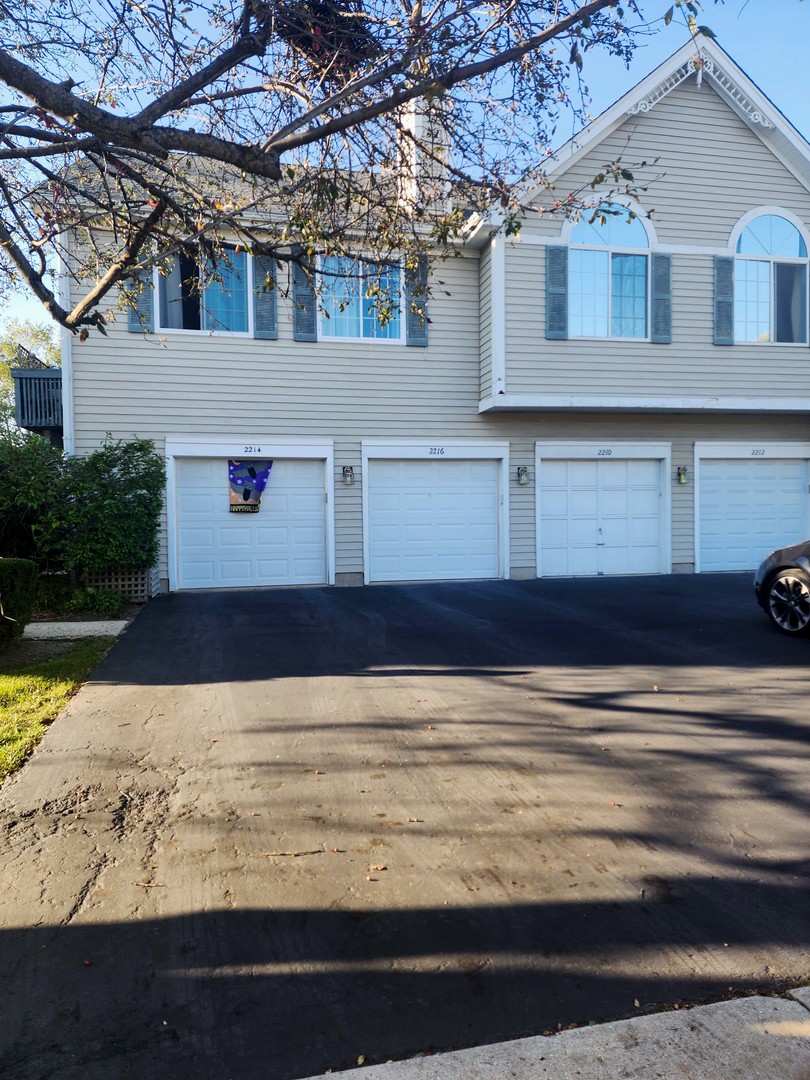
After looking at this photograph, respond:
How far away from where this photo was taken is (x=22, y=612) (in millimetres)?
8461

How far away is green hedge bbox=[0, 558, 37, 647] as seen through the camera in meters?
8.16

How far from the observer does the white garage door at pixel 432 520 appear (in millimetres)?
14000

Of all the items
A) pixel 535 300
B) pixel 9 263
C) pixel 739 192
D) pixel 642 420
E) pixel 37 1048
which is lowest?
pixel 37 1048

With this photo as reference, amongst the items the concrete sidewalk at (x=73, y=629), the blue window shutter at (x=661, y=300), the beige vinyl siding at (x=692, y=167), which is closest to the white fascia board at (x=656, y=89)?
the beige vinyl siding at (x=692, y=167)

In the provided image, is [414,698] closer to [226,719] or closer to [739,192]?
[226,719]

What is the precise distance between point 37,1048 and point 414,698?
415cm

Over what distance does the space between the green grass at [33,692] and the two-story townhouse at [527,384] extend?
4.97 meters

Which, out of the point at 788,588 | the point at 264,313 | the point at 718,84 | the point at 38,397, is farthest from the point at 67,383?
the point at 718,84

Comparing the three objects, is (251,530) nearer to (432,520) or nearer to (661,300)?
(432,520)

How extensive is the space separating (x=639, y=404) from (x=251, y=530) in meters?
7.12

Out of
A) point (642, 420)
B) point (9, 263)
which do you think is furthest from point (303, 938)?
point (642, 420)

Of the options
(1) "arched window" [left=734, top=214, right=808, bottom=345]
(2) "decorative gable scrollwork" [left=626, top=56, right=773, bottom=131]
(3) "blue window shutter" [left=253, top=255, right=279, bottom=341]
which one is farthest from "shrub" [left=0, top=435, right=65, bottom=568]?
(1) "arched window" [left=734, top=214, right=808, bottom=345]

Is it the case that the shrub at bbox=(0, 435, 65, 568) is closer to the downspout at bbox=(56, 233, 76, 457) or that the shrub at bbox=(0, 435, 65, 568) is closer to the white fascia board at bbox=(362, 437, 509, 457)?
the downspout at bbox=(56, 233, 76, 457)

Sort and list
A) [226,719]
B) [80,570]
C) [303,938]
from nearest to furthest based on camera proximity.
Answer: [303,938], [226,719], [80,570]
